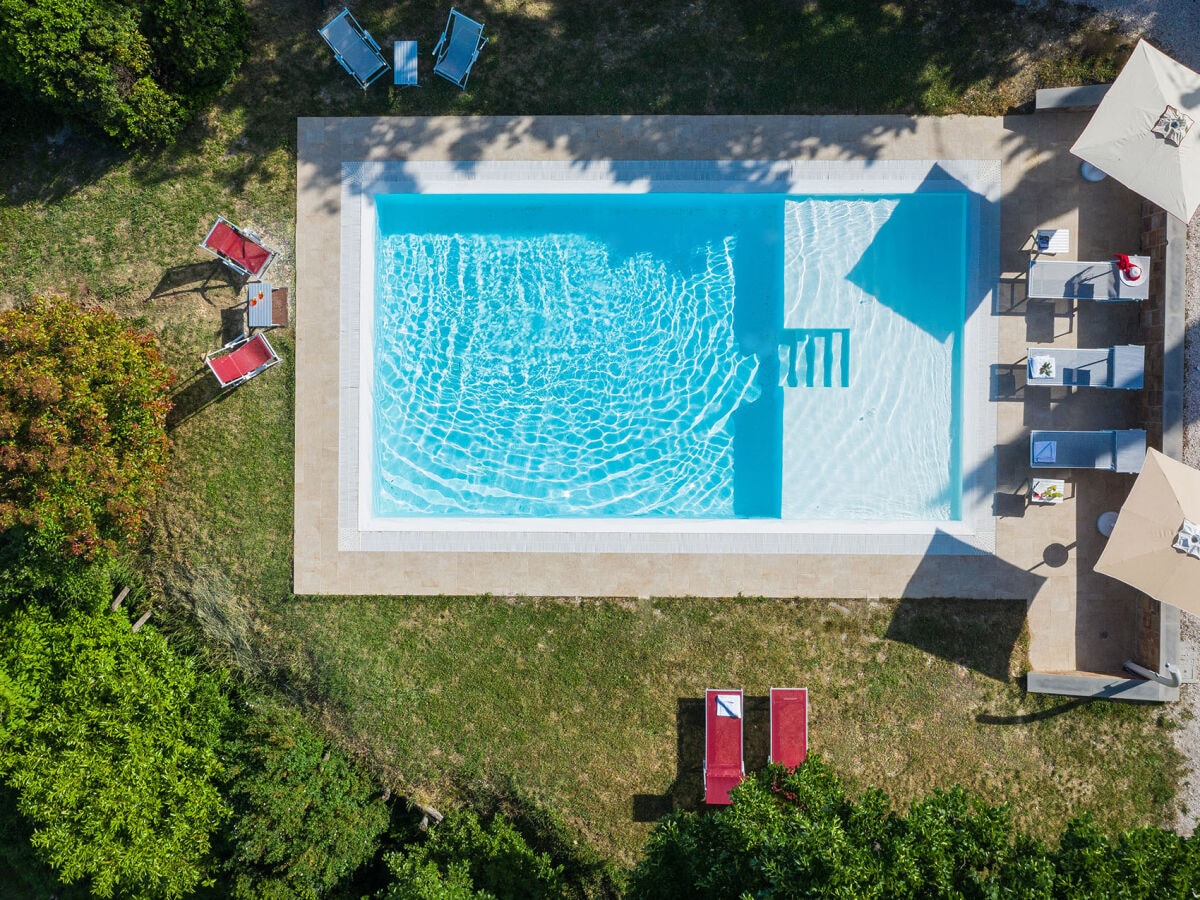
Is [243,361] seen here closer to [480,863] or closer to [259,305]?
[259,305]

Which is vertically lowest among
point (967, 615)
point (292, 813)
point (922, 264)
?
point (292, 813)

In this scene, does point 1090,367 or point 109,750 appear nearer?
point 109,750

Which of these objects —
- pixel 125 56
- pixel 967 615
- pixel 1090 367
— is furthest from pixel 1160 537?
pixel 125 56

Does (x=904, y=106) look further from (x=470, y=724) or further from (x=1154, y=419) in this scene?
(x=470, y=724)

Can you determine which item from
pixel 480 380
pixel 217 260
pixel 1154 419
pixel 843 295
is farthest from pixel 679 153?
pixel 1154 419

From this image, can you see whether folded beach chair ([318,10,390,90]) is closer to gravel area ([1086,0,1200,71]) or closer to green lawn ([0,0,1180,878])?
green lawn ([0,0,1180,878])

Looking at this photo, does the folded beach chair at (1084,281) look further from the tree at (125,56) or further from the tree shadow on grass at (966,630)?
the tree at (125,56)
